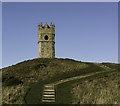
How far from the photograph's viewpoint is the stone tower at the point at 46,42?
70.4 metres

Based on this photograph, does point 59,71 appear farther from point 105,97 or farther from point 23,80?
point 105,97

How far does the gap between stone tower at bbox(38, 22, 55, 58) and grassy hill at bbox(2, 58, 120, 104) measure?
14.4 m

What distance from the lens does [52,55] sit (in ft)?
232

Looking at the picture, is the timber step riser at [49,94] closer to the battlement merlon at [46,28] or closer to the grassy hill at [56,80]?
the grassy hill at [56,80]

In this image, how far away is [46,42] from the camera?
70875 mm

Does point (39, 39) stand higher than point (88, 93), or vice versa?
point (39, 39)

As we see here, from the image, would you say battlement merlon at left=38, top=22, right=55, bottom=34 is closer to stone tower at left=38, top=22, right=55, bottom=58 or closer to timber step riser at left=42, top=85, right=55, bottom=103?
stone tower at left=38, top=22, right=55, bottom=58

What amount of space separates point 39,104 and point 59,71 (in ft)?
54.8

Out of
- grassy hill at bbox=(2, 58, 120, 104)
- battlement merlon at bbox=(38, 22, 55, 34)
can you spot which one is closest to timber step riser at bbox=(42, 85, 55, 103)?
grassy hill at bbox=(2, 58, 120, 104)

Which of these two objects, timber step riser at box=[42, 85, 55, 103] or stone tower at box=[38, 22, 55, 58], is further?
stone tower at box=[38, 22, 55, 58]

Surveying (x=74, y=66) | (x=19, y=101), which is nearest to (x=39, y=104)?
(x=19, y=101)

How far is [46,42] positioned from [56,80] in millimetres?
29308

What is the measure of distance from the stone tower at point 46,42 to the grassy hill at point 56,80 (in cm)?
1438

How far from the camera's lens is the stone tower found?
70.4 metres
